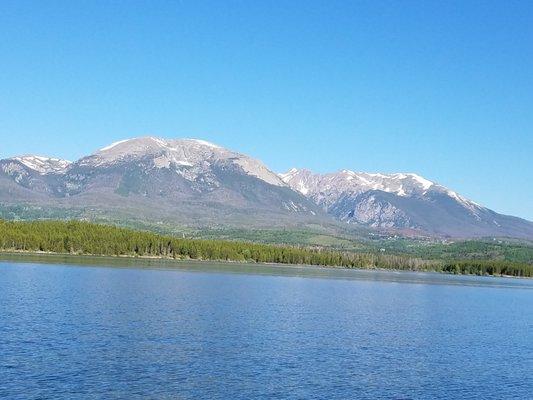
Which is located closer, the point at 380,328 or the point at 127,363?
the point at 127,363

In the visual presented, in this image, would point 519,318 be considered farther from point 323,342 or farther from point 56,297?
point 56,297

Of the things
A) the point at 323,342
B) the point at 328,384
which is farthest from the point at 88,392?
the point at 323,342

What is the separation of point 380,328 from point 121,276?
230 ft

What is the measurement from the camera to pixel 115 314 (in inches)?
3132

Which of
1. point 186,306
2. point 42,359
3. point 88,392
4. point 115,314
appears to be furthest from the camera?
point 186,306

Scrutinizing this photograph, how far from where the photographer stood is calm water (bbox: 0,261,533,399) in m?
48.9

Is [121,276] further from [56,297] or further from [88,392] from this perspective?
[88,392]

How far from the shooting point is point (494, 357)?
7256 centimetres

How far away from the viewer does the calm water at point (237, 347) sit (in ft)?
161

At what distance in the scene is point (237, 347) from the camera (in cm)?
6456

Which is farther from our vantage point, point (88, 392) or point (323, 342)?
point (323, 342)

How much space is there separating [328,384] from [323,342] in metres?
19.5

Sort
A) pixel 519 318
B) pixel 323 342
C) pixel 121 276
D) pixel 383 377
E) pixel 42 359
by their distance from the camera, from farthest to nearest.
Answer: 1. pixel 121 276
2. pixel 519 318
3. pixel 323 342
4. pixel 383 377
5. pixel 42 359

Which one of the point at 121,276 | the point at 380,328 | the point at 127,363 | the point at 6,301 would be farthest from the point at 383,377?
the point at 121,276
